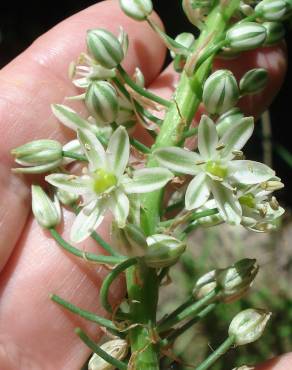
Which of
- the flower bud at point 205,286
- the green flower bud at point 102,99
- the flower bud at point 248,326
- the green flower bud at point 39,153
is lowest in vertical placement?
the flower bud at point 248,326

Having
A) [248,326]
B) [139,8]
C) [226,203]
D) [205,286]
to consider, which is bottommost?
[248,326]

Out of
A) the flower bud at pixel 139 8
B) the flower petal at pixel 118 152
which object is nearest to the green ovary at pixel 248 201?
the flower petal at pixel 118 152

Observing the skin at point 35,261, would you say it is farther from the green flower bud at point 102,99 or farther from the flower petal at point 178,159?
the flower petal at point 178,159

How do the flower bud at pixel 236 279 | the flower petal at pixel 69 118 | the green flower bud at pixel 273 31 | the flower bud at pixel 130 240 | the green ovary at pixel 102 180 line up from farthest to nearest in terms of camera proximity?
1. the green flower bud at pixel 273 31
2. the flower petal at pixel 69 118
3. the flower bud at pixel 236 279
4. the green ovary at pixel 102 180
5. the flower bud at pixel 130 240

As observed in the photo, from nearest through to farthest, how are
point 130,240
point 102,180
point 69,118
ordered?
point 130,240
point 102,180
point 69,118

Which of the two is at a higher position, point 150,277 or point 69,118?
point 69,118

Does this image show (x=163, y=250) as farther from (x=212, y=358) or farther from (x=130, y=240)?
(x=212, y=358)

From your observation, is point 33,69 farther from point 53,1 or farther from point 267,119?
point 267,119

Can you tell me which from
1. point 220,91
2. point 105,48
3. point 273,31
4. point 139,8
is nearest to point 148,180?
point 220,91

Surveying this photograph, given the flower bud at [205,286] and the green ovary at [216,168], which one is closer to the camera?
the green ovary at [216,168]
